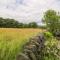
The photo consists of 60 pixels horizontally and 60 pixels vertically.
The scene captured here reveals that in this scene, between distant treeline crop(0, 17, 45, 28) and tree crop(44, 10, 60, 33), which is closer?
distant treeline crop(0, 17, 45, 28)

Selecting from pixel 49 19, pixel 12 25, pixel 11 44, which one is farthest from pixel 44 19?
pixel 11 44

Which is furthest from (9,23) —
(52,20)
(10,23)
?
(52,20)

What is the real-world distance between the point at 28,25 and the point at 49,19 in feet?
21.1

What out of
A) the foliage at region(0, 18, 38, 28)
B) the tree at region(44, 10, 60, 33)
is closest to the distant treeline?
the foliage at region(0, 18, 38, 28)

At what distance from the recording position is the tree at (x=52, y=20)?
1364 cm

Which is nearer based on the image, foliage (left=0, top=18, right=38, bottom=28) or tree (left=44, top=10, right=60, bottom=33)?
foliage (left=0, top=18, right=38, bottom=28)

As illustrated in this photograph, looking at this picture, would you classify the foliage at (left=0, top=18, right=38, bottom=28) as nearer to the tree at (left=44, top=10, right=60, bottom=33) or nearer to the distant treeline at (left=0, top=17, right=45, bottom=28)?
the distant treeline at (left=0, top=17, right=45, bottom=28)

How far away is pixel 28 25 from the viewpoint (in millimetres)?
8070

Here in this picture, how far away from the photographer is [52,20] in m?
14.3

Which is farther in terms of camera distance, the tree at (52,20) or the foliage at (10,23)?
the tree at (52,20)

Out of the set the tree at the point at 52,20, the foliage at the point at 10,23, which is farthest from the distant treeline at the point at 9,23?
the tree at the point at 52,20

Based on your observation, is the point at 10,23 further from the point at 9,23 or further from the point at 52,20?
the point at 52,20

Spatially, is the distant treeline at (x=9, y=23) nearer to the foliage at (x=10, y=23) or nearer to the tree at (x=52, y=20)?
the foliage at (x=10, y=23)

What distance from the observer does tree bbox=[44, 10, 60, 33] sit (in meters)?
13.6
